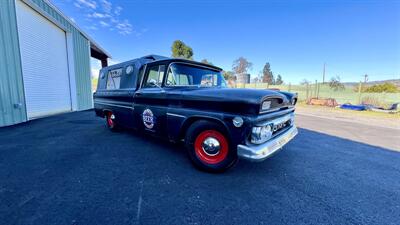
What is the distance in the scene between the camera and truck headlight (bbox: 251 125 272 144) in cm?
230

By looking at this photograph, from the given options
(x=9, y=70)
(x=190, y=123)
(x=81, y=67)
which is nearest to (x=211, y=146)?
(x=190, y=123)

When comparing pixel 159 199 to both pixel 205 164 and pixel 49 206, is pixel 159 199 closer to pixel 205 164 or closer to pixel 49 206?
pixel 205 164

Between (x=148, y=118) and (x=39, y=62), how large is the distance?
8248 millimetres

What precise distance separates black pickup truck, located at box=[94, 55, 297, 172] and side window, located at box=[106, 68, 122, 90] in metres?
0.22

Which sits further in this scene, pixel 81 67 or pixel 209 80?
pixel 81 67

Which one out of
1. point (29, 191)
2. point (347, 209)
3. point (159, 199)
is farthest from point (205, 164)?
point (29, 191)

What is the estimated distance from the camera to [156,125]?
342 cm

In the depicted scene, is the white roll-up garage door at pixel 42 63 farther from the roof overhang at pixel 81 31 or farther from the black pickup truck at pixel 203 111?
the black pickup truck at pixel 203 111

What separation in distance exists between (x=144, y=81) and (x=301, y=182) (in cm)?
344

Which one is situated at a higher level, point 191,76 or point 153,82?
point 191,76

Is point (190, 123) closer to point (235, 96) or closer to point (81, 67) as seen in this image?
point (235, 96)

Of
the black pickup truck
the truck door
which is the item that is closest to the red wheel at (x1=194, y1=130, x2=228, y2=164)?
the black pickup truck

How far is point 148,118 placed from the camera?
3580 millimetres

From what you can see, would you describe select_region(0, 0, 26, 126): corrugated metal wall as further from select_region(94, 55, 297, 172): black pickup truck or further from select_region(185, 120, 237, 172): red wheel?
select_region(185, 120, 237, 172): red wheel
